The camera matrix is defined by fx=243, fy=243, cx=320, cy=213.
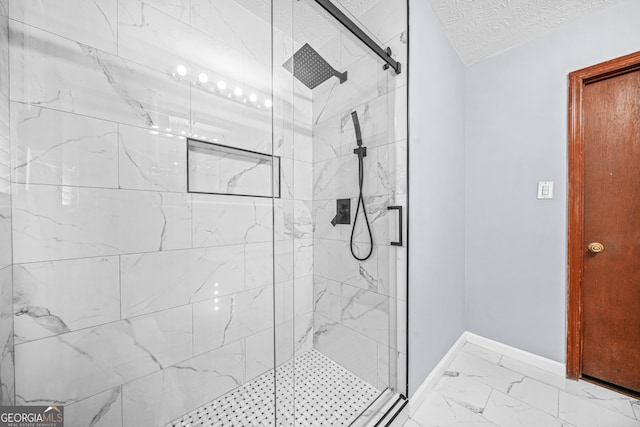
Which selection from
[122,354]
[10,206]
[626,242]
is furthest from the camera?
[626,242]

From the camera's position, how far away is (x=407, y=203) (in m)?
1.32

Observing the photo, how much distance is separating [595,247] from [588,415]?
930 mm

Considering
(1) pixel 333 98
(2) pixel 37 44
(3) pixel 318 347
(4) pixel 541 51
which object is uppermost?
(4) pixel 541 51

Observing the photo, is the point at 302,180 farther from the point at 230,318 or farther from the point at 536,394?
the point at 536,394

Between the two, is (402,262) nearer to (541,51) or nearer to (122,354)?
(122,354)

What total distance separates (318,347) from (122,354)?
112cm

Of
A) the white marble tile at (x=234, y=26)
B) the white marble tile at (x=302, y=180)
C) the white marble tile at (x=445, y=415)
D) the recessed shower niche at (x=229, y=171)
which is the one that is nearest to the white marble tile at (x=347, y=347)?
the white marble tile at (x=445, y=415)

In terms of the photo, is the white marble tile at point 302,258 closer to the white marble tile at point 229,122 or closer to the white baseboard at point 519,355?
the white marble tile at point 229,122

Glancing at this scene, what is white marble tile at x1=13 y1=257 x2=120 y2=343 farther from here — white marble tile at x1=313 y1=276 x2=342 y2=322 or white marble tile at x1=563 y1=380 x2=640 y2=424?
white marble tile at x1=563 y1=380 x2=640 y2=424

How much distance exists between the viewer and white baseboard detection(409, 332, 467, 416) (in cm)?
134

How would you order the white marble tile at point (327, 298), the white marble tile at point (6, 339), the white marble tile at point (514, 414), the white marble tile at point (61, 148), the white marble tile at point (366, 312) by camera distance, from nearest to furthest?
the white marble tile at point (6, 339), the white marble tile at point (61, 148), the white marble tile at point (514, 414), the white marble tile at point (366, 312), the white marble tile at point (327, 298)

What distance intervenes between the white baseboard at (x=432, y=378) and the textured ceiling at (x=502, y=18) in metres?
2.21

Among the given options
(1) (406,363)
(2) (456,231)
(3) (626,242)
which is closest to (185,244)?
(1) (406,363)

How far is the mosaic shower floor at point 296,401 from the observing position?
125 cm
